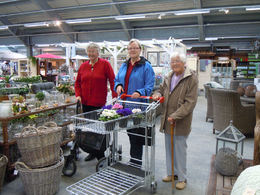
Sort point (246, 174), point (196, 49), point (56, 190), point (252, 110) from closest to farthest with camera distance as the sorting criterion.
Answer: point (246, 174)
point (56, 190)
point (252, 110)
point (196, 49)

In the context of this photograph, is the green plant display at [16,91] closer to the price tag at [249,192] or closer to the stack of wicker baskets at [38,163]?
the stack of wicker baskets at [38,163]

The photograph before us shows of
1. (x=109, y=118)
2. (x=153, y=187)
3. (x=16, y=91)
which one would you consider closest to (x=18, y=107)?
(x=109, y=118)

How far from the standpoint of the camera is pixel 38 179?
2432 millimetres

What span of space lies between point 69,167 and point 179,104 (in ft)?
5.40

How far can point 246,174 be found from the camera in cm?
151

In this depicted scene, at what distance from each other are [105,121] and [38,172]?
0.98 metres

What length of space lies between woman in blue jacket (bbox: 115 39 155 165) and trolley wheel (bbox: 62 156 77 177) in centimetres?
80

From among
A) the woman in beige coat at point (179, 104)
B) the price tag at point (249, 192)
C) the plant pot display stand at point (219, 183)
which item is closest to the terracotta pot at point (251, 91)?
the plant pot display stand at point (219, 183)

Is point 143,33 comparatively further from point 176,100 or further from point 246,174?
point 246,174

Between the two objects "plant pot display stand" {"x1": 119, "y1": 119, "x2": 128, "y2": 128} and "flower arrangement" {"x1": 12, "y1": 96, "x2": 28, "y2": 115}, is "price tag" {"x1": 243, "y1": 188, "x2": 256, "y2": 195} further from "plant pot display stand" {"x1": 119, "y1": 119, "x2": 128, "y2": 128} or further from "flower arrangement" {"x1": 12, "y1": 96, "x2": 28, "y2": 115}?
"flower arrangement" {"x1": 12, "y1": 96, "x2": 28, "y2": 115}

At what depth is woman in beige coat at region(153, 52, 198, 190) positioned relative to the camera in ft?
8.10

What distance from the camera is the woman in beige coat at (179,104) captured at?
2.47 metres

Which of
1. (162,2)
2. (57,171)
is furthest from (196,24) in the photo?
(57,171)

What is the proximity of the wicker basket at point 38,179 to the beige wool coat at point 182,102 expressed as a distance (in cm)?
133
